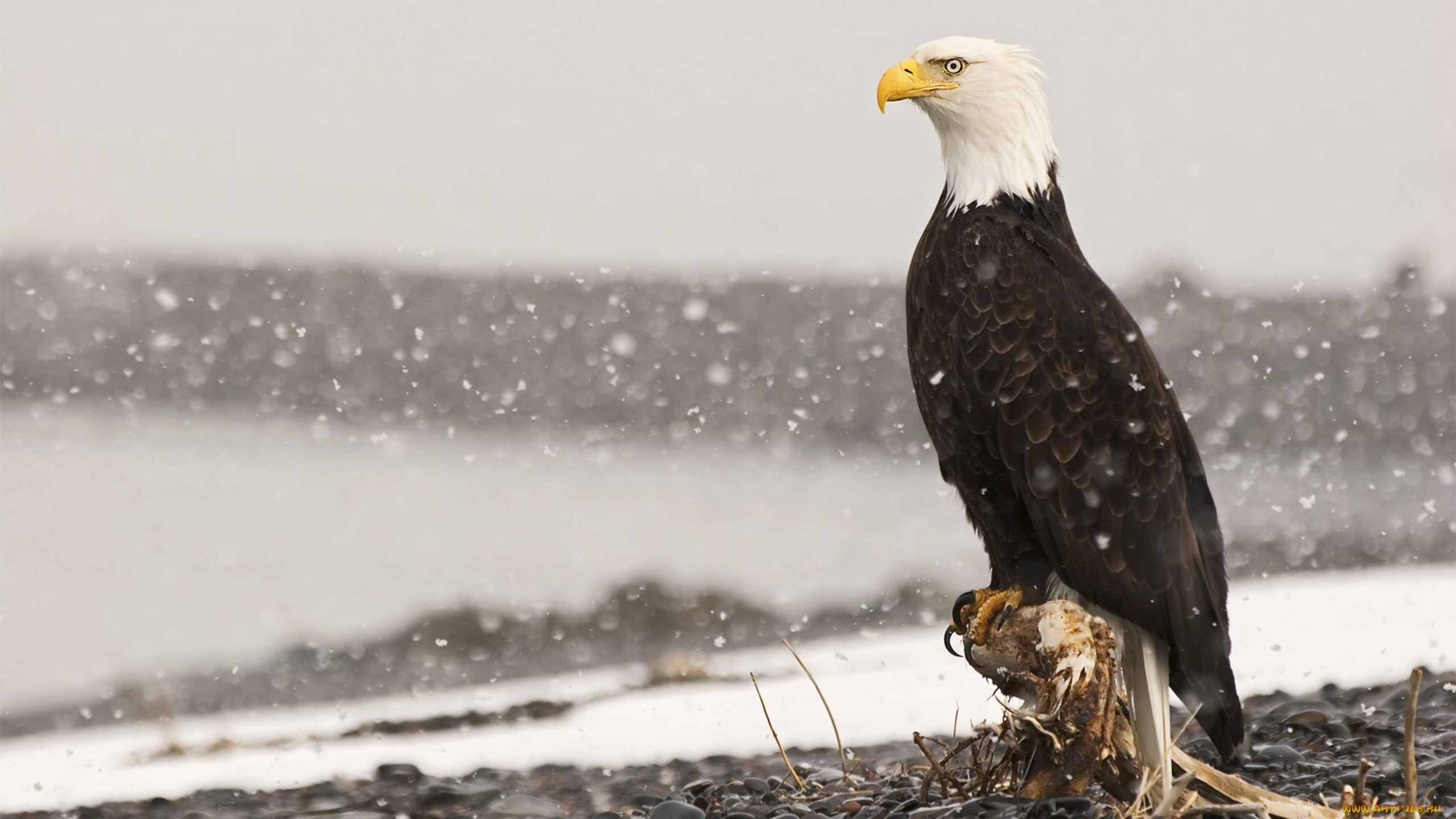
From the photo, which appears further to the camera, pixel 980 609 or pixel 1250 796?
pixel 980 609

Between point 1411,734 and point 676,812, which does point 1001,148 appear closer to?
point 1411,734

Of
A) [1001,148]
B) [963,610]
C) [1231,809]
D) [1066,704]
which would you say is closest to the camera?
[1231,809]

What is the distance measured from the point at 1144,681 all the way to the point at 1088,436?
0.58 m

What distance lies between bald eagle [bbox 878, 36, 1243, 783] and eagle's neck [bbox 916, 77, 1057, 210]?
0.37 feet

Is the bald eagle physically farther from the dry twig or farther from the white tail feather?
the dry twig

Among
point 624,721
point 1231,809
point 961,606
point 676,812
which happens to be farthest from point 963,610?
point 624,721

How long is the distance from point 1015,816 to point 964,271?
1185 mm

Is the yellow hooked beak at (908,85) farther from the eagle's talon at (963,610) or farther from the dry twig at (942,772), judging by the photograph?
the dry twig at (942,772)

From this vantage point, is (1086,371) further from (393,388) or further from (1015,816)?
(393,388)

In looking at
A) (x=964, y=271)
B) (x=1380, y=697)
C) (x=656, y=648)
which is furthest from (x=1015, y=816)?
(x=656, y=648)

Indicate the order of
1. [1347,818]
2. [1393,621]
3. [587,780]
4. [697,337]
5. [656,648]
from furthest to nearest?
[697,337], [656,648], [1393,621], [587,780], [1347,818]

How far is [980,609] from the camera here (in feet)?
9.47

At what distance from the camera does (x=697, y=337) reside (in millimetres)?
10469

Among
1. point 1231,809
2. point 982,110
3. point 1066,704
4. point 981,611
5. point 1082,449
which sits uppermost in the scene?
point 982,110
